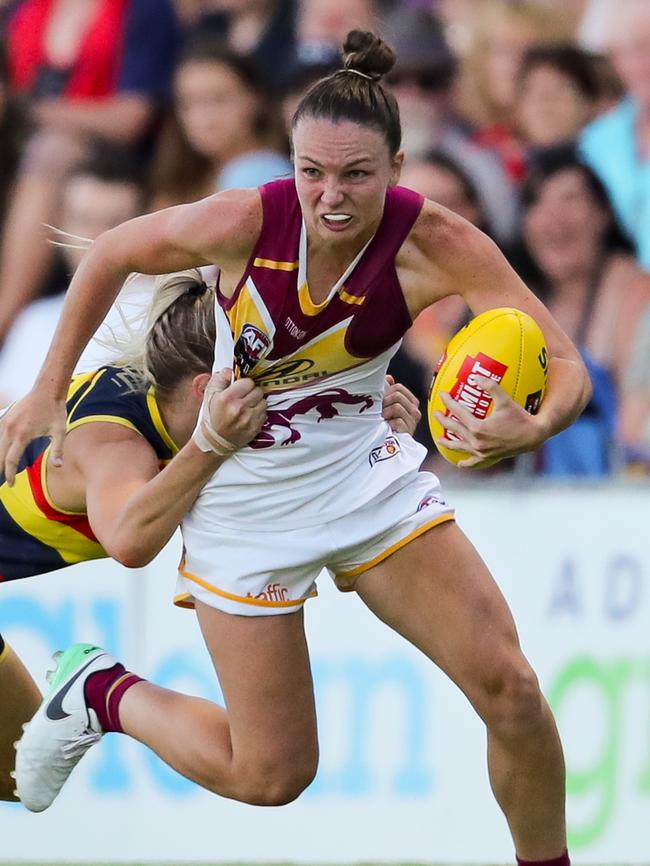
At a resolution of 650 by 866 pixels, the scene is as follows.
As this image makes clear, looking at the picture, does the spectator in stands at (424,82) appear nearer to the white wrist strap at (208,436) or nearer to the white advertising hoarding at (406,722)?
the white advertising hoarding at (406,722)

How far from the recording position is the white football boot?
4.60 meters

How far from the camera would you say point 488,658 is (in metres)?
4.19

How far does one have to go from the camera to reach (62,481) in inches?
180

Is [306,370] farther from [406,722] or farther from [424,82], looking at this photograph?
[424,82]

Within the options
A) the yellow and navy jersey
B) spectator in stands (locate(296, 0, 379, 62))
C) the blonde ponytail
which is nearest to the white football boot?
the yellow and navy jersey

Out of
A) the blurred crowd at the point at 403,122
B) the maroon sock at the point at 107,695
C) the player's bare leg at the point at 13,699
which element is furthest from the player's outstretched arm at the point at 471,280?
the blurred crowd at the point at 403,122

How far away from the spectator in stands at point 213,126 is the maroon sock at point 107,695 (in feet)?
12.5

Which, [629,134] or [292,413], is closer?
[292,413]

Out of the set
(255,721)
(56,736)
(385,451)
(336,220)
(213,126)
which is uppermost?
(336,220)

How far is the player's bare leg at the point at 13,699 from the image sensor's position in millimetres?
4906

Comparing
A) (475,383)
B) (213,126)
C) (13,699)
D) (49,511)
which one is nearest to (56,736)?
(13,699)

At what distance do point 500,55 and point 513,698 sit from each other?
4.58m

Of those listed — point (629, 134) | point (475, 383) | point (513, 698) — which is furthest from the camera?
point (629, 134)

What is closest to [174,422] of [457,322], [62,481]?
[62,481]
